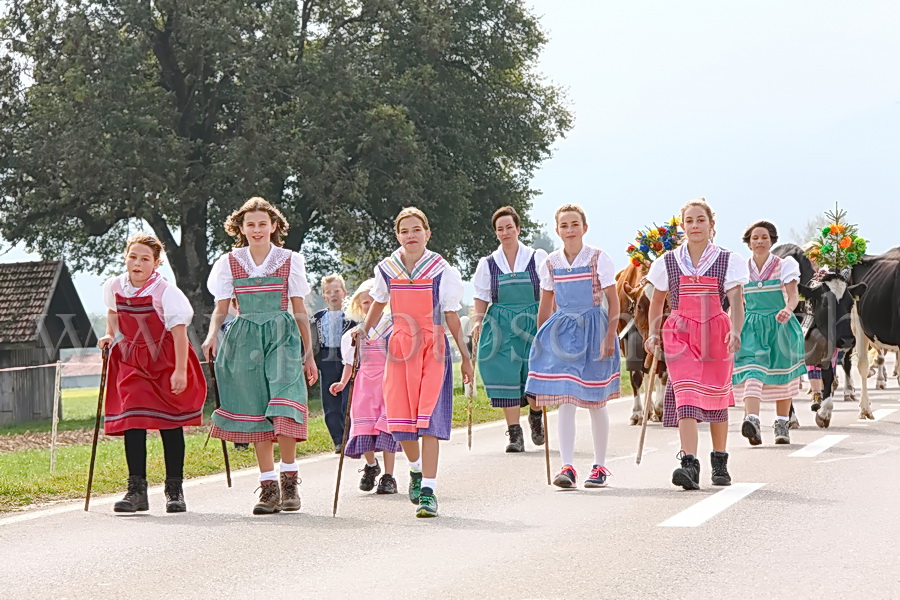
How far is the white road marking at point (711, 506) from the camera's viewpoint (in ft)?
28.0

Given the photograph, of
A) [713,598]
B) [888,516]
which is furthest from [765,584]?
[888,516]

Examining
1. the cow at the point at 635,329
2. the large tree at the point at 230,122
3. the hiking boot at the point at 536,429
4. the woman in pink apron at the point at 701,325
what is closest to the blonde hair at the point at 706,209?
the woman in pink apron at the point at 701,325

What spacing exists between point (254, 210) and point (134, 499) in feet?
6.97

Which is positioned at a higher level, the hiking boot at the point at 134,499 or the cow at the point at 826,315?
the cow at the point at 826,315

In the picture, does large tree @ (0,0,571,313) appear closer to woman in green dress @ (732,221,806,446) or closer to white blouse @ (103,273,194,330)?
woman in green dress @ (732,221,806,446)

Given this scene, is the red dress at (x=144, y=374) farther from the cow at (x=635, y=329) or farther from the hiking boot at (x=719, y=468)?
the cow at (x=635, y=329)

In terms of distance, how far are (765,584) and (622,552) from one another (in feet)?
3.51

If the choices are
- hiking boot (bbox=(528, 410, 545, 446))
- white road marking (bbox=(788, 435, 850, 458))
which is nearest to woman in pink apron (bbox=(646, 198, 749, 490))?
white road marking (bbox=(788, 435, 850, 458))

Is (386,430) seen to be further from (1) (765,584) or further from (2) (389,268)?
(1) (765,584)

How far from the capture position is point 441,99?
36.3m

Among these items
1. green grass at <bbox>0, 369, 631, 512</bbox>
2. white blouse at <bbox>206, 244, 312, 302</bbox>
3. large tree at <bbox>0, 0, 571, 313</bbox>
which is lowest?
green grass at <bbox>0, 369, 631, 512</bbox>

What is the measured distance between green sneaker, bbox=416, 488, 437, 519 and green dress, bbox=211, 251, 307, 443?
94 cm

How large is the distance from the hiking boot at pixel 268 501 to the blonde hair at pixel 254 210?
1671mm

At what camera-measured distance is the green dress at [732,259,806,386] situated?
1388 centimetres
